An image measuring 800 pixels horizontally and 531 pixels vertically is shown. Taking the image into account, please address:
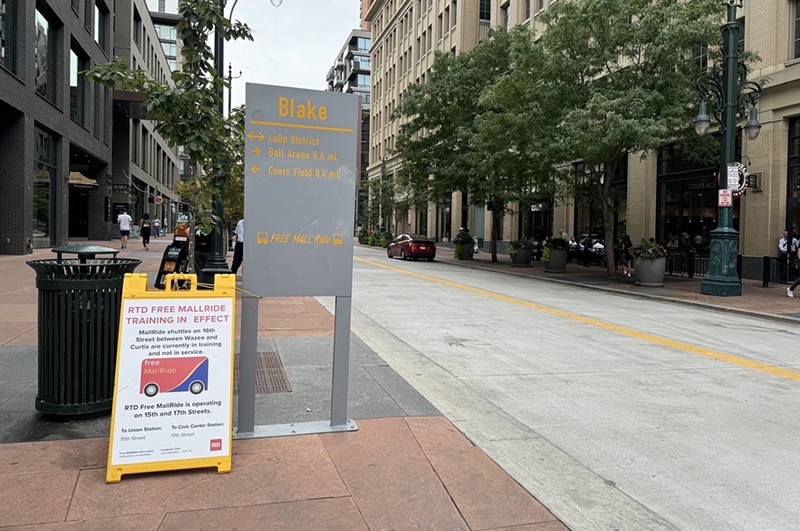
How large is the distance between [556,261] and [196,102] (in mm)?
21497

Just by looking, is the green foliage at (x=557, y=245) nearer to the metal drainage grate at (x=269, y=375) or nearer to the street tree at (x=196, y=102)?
the metal drainage grate at (x=269, y=375)

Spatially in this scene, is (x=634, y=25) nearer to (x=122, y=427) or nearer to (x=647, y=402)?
(x=647, y=402)

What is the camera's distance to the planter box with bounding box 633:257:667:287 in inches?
768

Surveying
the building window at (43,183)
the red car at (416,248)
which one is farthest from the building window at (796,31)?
the building window at (43,183)

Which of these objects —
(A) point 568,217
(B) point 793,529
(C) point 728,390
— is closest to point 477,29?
(A) point 568,217

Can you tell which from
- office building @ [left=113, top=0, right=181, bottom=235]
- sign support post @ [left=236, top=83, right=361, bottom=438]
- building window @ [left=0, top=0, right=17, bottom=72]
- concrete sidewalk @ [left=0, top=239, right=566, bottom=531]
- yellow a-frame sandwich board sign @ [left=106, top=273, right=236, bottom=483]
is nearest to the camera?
concrete sidewalk @ [left=0, top=239, right=566, bottom=531]

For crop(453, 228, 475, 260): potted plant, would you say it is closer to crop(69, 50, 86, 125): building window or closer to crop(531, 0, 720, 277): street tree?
crop(531, 0, 720, 277): street tree

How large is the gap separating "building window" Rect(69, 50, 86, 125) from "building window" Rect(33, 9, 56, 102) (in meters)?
3.40

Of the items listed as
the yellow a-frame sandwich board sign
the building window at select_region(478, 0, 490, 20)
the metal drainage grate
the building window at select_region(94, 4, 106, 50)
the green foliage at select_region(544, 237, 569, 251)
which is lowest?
the metal drainage grate

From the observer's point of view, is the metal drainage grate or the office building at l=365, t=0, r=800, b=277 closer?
the metal drainage grate

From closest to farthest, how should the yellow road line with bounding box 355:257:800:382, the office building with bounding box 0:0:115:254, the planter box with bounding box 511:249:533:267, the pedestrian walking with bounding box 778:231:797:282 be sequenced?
the yellow road line with bounding box 355:257:800:382 < the pedestrian walking with bounding box 778:231:797:282 < the office building with bounding box 0:0:115:254 < the planter box with bounding box 511:249:533:267

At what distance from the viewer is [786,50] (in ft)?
68.1

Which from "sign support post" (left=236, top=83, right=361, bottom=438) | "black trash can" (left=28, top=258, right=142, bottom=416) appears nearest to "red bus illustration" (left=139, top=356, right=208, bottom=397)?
"sign support post" (left=236, top=83, right=361, bottom=438)

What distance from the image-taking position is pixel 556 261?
2508cm
